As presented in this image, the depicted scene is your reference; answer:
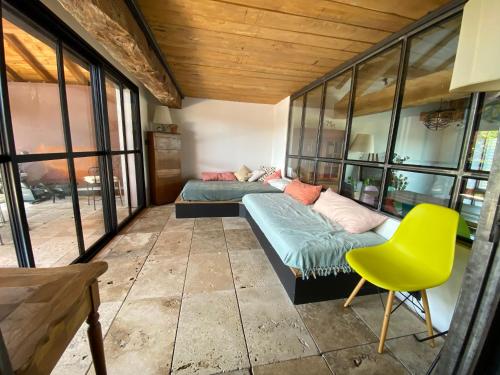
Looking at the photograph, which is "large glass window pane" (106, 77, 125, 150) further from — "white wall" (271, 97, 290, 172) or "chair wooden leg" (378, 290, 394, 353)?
"chair wooden leg" (378, 290, 394, 353)

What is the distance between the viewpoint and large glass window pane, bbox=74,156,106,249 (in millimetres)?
2316

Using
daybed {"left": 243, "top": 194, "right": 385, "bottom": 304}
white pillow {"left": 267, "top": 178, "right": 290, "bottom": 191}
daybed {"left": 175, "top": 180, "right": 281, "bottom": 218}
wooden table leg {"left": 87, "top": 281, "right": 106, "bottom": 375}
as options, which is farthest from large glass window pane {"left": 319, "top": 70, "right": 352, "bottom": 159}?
wooden table leg {"left": 87, "top": 281, "right": 106, "bottom": 375}

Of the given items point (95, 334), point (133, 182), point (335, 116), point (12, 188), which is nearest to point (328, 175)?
point (335, 116)

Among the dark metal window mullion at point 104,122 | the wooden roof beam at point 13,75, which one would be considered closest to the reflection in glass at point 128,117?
the dark metal window mullion at point 104,122

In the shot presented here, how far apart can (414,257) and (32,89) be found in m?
3.45

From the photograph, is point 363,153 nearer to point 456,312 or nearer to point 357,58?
point 357,58

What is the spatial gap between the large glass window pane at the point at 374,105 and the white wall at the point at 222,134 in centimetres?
302

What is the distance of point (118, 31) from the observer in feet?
5.12

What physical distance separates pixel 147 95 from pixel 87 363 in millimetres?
4538

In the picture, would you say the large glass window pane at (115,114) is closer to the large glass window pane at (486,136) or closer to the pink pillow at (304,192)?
the pink pillow at (304,192)

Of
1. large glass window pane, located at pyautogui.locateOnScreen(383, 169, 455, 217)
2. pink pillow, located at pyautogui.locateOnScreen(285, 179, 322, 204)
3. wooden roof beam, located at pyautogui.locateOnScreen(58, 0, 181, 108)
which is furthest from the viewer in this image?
pink pillow, located at pyautogui.locateOnScreen(285, 179, 322, 204)

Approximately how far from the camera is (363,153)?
2336 millimetres

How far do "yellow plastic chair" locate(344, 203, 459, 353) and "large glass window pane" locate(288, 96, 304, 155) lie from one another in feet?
8.77

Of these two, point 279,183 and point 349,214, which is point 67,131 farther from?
point 279,183
